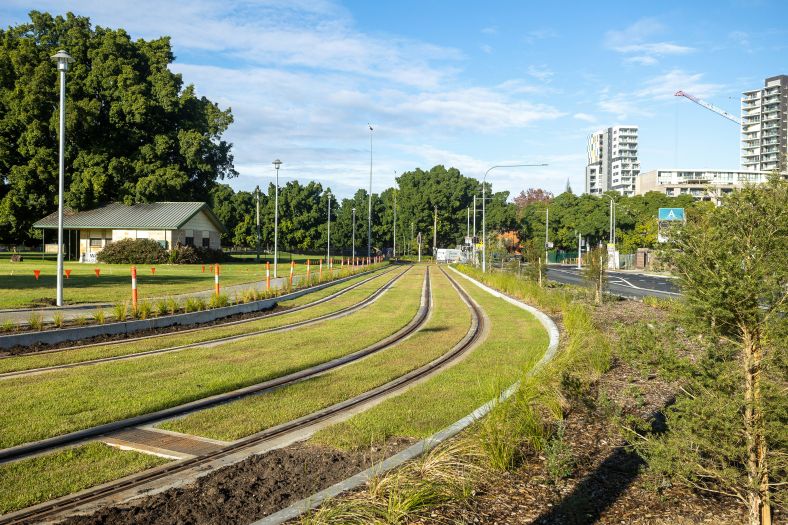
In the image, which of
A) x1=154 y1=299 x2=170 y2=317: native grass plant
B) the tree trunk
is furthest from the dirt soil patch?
x1=154 y1=299 x2=170 y2=317: native grass plant

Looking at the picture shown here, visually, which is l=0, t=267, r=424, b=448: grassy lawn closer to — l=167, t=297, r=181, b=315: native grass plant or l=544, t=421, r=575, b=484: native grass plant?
l=167, t=297, r=181, b=315: native grass plant

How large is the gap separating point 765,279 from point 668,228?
71 cm

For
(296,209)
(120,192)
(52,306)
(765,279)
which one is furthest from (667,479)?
(296,209)

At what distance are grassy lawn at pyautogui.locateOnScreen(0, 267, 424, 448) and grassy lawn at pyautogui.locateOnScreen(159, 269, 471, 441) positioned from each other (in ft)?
2.29

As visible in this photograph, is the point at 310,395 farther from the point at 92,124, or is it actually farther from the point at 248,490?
the point at 92,124

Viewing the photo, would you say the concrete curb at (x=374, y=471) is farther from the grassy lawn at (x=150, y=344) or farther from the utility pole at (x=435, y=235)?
the utility pole at (x=435, y=235)

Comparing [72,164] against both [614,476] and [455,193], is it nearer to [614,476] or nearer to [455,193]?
[614,476]

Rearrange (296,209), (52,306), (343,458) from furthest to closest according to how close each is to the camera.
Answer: (296,209) < (52,306) < (343,458)

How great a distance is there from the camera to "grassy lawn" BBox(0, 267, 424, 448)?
267 inches

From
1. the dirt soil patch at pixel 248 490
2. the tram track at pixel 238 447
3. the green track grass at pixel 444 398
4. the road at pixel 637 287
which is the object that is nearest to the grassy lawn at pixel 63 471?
the tram track at pixel 238 447

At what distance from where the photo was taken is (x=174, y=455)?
5.74m

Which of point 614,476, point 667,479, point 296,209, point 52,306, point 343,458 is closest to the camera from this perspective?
point 667,479

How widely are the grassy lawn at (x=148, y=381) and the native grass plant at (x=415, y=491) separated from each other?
12.5ft

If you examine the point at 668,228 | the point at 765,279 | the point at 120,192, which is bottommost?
the point at 765,279
